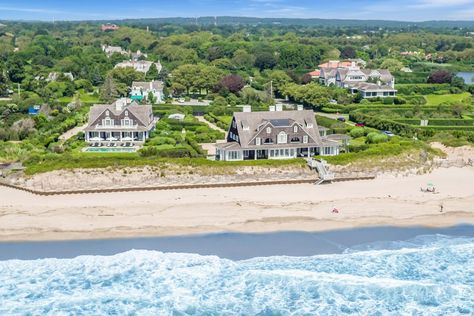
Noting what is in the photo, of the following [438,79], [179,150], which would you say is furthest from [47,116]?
[438,79]

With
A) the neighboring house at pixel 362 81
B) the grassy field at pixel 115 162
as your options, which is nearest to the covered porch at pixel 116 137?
the grassy field at pixel 115 162

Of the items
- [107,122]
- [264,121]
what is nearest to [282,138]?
[264,121]

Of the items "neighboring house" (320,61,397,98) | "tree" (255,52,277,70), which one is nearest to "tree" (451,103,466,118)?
"neighboring house" (320,61,397,98)

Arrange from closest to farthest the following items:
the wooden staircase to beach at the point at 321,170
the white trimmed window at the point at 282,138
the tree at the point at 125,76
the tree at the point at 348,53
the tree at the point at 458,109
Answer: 1. the wooden staircase to beach at the point at 321,170
2. the white trimmed window at the point at 282,138
3. the tree at the point at 458,109
4. the tree at the point at 125,76
5. the tree at the point at 348,53

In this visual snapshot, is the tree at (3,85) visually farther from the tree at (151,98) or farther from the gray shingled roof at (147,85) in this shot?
the tree at (151,98)

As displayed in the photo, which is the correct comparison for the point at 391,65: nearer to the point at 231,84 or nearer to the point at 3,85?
the point at 231,84

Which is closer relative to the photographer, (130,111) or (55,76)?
(130,111)
